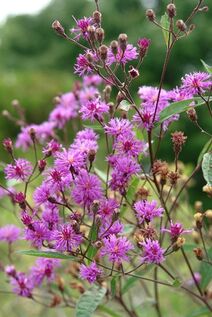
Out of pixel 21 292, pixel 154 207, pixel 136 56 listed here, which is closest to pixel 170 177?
pixel 154 207

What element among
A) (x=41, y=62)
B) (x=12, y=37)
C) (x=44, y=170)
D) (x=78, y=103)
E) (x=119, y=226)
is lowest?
(x=119, y=226)

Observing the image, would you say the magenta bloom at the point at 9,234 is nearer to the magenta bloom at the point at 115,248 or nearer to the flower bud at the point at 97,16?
the magenta bloom at the point at 115,248

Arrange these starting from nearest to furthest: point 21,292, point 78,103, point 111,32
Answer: point 21,292, point 78,103, point 111,32

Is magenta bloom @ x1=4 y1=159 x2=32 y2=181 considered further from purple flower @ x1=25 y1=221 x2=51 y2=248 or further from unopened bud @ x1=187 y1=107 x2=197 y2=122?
unopened bud @ x1=187 y1=107 x2=197 y2=122

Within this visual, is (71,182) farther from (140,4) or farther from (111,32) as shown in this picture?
(140,4)

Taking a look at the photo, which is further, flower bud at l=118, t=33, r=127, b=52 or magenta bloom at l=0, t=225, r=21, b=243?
magenta bloom at l=0, t=225, r=21, b=243

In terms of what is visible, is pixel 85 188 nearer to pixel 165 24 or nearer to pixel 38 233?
pixel 38 233

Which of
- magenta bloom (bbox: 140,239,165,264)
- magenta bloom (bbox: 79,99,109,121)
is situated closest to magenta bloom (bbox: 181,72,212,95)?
magenta bloom (bbox: 79,99,109,121)

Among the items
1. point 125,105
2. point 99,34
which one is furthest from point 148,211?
point 99,34
